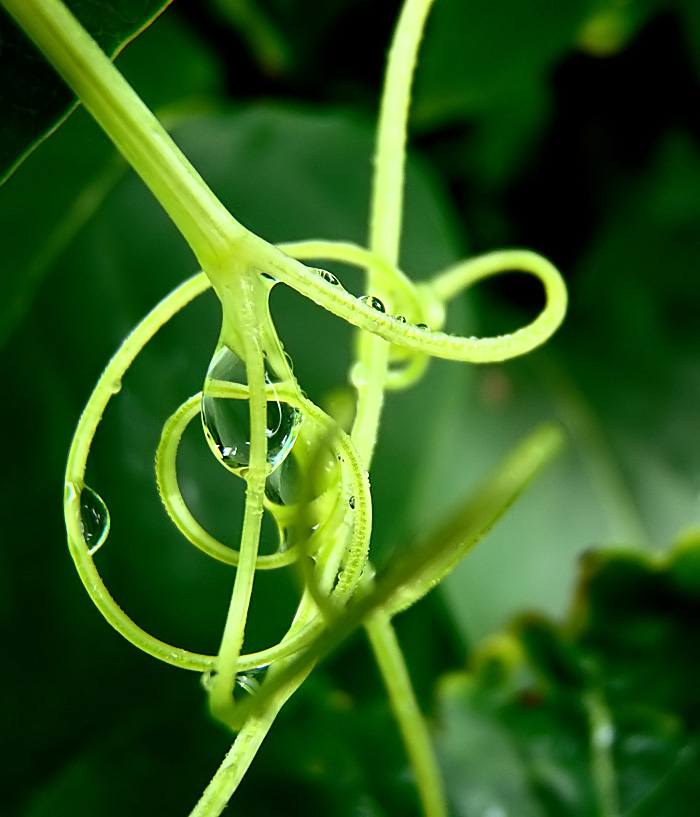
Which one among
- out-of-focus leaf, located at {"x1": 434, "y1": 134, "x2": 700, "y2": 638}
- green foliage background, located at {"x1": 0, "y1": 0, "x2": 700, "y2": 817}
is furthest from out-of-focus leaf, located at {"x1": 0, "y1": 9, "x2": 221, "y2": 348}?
out-of-focus leaf, located at {"x1": 434, "y1": 134, "x2": 700, "y2": 638}

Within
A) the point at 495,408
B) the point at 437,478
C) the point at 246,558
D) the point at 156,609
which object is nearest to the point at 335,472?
the point at 246,558

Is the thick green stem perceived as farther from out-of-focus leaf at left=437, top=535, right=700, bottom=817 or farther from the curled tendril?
out-of-focus leaf at left=437, top=535, right=700, bottom=817

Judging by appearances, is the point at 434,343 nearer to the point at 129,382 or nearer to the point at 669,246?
the point at 129,382

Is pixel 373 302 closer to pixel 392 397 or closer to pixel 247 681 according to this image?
pixel 247 681

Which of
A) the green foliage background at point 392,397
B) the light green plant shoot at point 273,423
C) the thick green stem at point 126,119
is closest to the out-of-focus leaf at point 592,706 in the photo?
the green foliage background at point 392,397

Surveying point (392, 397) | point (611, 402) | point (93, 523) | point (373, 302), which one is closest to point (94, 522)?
point (93, 523)
